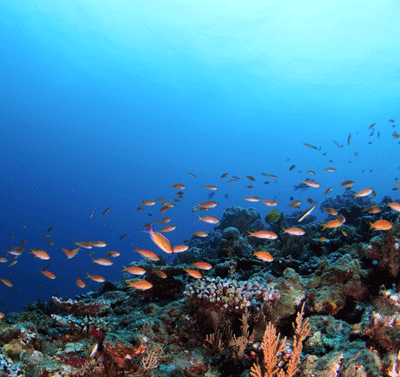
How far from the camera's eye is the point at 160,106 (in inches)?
4491

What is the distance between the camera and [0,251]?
175 feet

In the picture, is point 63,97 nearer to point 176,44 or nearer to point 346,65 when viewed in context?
point 176,44

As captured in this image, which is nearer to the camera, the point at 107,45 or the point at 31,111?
the point at 107,45

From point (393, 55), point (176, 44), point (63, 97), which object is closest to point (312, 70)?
point (393, 55)

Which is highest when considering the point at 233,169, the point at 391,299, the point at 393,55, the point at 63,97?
the point at 233,169

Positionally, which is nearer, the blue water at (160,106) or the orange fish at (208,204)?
the orange fish at (208,204)

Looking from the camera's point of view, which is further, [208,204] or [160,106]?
[160,106]

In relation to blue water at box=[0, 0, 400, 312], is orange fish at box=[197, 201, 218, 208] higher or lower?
lower

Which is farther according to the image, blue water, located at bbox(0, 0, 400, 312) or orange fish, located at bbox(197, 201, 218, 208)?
blue water, located at bbox(0, 0, 400, 312)

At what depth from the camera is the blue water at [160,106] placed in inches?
1591

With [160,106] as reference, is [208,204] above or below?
below

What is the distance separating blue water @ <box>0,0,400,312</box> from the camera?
133 ft

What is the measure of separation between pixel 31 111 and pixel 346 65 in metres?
129

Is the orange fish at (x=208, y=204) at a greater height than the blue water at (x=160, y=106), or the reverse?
the blue water at (x=160, y=106)
